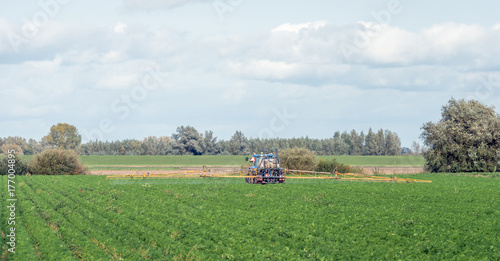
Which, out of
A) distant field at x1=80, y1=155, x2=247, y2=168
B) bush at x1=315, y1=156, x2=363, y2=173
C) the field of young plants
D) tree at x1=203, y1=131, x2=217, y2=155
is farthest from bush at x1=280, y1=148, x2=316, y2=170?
tree at x1=203, y1=131, x2=217, y2=155

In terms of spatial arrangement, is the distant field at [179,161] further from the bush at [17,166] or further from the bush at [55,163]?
the bush at [55,163]

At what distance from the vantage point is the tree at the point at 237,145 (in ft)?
468

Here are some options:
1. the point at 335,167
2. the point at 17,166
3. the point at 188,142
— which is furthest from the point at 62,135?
the point at 335,167

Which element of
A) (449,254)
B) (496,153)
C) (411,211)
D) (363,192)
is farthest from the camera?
(496,153)

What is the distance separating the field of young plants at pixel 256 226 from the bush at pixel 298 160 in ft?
104

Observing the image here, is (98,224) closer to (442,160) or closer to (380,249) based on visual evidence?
(380,249)

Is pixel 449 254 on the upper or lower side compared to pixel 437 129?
lower

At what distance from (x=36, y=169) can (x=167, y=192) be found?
124 feet

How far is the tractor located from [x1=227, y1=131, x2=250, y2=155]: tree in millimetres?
98249

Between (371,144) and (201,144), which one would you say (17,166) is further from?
(371,144)

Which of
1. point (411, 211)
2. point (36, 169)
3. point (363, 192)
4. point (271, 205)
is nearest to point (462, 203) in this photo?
point (411, 211)

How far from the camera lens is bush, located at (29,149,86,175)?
66.7m

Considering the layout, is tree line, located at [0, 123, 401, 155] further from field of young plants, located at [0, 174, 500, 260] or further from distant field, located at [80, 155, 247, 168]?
field of young plants, located at [0, 174, 500, 260]

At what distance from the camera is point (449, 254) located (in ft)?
52.4
